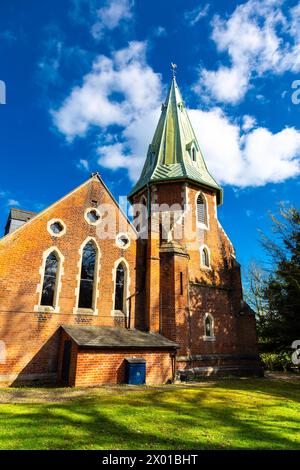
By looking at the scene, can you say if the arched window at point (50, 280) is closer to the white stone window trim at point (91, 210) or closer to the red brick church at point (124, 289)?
the red brick church at point (124, 289)

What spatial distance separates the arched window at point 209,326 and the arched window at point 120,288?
530 cm

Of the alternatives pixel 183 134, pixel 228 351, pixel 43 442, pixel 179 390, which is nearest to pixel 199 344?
pixel 228 351

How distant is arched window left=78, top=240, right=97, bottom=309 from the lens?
1492 centimetres

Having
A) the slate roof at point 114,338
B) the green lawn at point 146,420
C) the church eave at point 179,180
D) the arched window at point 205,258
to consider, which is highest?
the church eave at point 179,180

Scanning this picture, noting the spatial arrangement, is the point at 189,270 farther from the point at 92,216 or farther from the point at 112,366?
the point at 112,366

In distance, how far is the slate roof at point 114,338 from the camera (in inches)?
481

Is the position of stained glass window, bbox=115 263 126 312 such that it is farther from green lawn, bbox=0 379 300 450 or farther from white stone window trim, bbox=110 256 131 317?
green lawn, bbox=0 379 300 450

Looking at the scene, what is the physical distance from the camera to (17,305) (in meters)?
12.8

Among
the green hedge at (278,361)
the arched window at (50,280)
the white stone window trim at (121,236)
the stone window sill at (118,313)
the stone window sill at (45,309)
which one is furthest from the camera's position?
the green hedge at (278,361)

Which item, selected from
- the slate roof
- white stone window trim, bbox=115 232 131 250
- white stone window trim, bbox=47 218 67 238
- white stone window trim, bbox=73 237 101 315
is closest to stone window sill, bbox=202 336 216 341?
the slate roof

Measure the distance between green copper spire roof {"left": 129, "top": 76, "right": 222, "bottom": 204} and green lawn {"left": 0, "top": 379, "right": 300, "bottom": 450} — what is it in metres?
14.1

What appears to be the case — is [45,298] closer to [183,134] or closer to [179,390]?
[179,390]

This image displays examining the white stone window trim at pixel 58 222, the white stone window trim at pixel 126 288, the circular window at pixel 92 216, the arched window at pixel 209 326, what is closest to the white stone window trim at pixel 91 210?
the circular window at pixel 92 216
